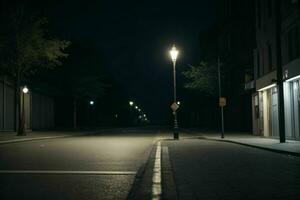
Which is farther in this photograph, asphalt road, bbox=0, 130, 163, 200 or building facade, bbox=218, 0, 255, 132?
building facade, bbox=218, 0, 255, 132

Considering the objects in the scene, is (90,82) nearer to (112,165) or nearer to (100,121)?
(100,121)

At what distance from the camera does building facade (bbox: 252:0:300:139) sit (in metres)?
27.0

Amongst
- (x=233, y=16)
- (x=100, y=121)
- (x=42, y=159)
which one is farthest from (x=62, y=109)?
(x=42, y=159)

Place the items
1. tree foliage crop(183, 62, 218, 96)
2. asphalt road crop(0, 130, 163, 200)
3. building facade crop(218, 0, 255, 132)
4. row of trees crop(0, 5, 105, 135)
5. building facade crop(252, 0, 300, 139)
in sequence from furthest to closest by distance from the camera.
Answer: building facade crop(218, 0, 255, 132) → tree foliage crop(183, 62, 218, 96) → row of trees crop(0, 5, 105, 135) → building facade crop(252, 0, 300, 139) → asphalt road crop(0, 130, 163, 200)

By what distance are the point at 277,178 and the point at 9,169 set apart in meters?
6.85

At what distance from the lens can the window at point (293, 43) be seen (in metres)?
27.0

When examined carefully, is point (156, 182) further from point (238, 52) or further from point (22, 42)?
point (238, 52)

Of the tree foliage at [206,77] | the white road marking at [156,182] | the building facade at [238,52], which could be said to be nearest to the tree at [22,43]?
the tree foliage at [206,77]

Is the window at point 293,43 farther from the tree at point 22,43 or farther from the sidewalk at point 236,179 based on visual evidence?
the tree at point 22,43

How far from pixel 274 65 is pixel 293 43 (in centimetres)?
425

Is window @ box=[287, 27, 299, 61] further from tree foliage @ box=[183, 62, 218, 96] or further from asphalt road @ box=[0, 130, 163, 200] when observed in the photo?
tree foliage @ box=[183, 62, 218, 96]

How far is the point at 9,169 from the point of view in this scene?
13.7 m

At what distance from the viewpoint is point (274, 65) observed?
104ft

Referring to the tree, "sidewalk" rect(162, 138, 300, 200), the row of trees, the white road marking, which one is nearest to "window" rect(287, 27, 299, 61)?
"sidewalk" rect(162, 138, 300, 200)
